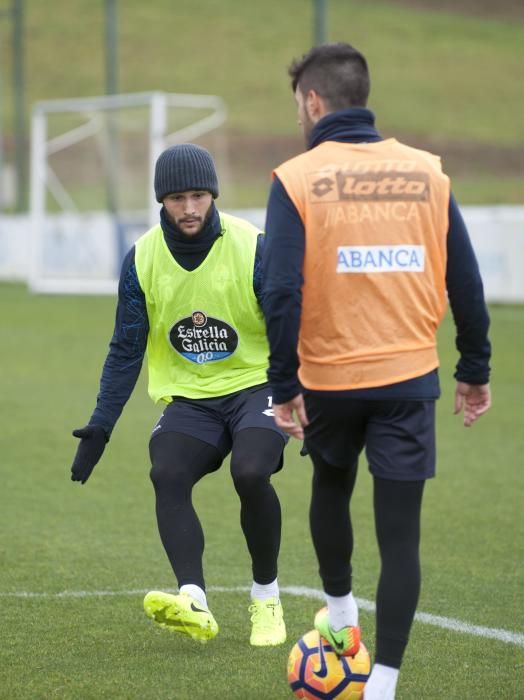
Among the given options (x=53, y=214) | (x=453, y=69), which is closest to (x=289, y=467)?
(x=53, y=214)

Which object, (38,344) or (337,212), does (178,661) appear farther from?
(38,344)

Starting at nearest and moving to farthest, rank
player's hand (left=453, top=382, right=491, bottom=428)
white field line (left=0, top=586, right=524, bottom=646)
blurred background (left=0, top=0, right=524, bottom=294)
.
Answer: player's hand (left=453, top=382, right=491, bottom=428) < white field line (left=0, top=586, right=524, bottom=646) < blurred background (left=0, top=0, right=524, bottom=294)

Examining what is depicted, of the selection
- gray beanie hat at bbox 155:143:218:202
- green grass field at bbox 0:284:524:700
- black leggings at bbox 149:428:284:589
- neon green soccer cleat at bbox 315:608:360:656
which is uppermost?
gray beanie hat at bbox 155:143:218:202

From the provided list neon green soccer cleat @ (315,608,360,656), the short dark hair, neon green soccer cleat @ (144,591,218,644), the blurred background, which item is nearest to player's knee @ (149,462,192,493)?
neon green soccer cleat @ (144,591,218,644)

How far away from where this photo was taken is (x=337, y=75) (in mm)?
4258

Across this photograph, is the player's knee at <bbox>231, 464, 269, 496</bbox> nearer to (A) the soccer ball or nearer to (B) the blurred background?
(A) the soccer ball

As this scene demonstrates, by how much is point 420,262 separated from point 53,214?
2278cm

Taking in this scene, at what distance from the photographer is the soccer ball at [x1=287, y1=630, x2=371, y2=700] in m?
4.54

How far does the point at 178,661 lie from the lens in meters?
5.18

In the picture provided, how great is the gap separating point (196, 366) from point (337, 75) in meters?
1.63

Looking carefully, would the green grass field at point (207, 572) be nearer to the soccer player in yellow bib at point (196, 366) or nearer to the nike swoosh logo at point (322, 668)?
the nike swoosh logo at point (322, 668)

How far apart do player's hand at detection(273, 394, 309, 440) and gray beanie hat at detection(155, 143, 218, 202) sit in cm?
135

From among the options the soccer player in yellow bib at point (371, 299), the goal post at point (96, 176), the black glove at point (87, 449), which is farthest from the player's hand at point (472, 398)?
the goal post at point (96, 176)

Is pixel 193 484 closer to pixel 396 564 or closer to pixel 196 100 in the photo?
pixel 396 564
